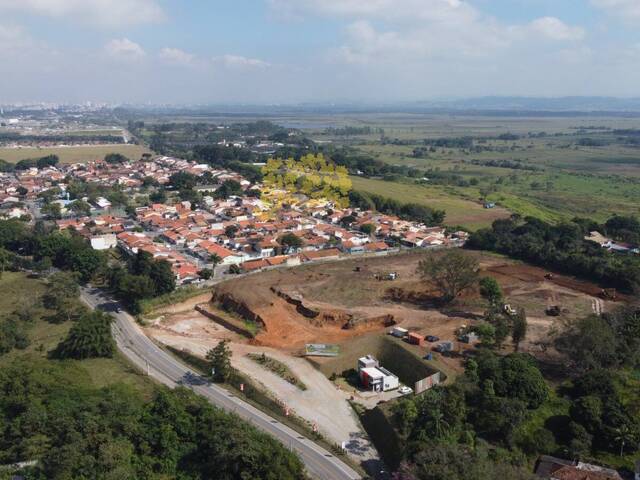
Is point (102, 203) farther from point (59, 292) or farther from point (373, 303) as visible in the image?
point (373, 303)

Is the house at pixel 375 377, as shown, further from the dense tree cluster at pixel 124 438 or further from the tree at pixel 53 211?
the tree at pixel 53 211

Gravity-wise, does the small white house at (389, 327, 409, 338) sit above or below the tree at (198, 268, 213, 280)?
below

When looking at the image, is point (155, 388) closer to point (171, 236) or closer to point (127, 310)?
point (127, 310)

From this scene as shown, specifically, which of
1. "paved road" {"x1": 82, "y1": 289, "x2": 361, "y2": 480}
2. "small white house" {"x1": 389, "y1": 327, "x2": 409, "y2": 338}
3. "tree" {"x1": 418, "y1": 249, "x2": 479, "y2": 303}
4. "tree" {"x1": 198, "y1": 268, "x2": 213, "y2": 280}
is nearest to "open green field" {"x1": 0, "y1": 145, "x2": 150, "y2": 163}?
"tree" {"x1": 198, "y1": 268, "x2": 213, "y2": 280}

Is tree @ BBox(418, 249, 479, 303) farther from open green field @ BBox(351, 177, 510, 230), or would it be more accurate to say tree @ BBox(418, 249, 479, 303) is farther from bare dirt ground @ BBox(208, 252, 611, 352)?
open green field @ BBox(351, 177, 510, 230)

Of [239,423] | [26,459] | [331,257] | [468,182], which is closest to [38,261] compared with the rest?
[331,257]

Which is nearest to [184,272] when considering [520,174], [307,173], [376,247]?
[307,173]
